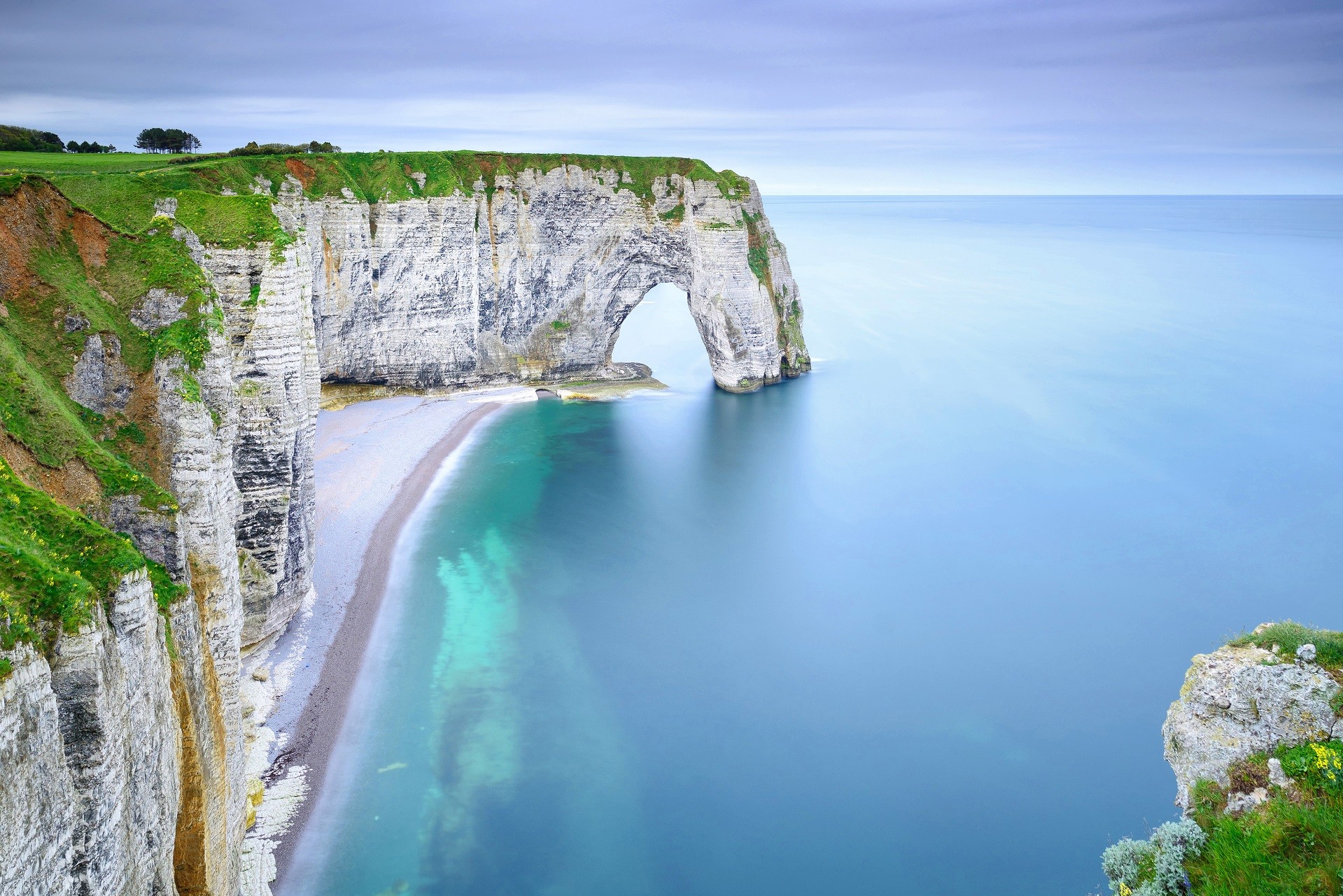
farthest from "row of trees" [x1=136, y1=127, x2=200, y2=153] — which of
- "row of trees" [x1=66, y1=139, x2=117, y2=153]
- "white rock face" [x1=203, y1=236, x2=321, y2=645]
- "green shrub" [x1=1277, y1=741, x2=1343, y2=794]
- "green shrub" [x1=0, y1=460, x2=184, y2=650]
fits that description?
"green shrub" [x1=1277, y1=741, x2=1343, y2=794]

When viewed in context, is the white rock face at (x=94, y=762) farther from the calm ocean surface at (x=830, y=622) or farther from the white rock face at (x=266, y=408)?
the white rock face at (x=266, y=408)

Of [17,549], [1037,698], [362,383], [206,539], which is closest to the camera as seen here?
[17,549]

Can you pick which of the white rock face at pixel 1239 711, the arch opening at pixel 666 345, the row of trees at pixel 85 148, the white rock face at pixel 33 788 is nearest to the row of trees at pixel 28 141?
the row of trees at pixel 85 148

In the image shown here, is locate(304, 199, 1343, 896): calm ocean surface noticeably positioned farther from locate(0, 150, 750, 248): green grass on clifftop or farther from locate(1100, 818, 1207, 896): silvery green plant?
locate(0, 150, 750, 248): green grass on clifftop

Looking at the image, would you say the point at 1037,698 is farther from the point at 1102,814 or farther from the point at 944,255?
the point at 944,255

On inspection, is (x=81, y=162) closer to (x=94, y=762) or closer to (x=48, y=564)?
(x=48, y=564)

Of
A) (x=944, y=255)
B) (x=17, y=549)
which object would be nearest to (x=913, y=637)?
(x=17, y=549)

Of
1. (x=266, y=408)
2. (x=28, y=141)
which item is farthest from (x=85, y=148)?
(x=266, y=408)

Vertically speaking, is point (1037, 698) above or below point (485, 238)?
below

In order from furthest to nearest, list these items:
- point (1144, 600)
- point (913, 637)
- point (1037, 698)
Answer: point (1144, 600)
point (913, 637)
point (1037, 698)
